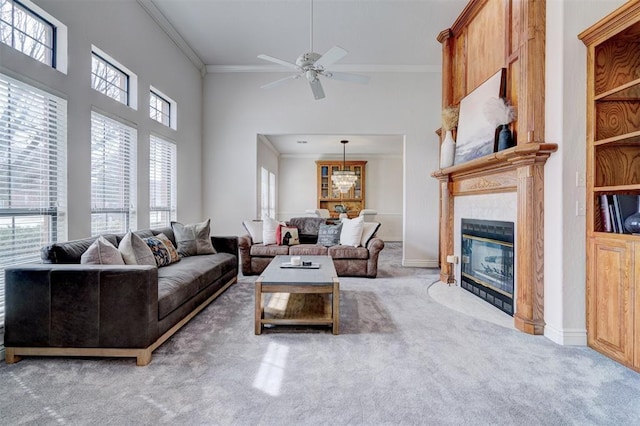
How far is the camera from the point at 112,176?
3.38 meters

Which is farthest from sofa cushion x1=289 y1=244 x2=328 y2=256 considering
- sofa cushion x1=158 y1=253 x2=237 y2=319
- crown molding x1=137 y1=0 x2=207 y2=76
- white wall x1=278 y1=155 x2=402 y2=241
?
white wall x1=278 y1=155 x2=402 y2=241

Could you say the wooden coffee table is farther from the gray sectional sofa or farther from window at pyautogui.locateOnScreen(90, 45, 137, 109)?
window at pyautogui.locateOnScreen(90, 45, 137, 109)

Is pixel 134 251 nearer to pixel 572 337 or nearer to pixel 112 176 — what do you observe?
pixel 112 176

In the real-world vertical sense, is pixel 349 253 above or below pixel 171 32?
below

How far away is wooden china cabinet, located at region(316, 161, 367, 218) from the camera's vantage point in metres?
9.85

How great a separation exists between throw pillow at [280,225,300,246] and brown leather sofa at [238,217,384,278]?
0.46 ft

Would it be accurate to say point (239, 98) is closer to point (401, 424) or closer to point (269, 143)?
point (269, 143)

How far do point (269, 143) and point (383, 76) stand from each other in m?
3.66

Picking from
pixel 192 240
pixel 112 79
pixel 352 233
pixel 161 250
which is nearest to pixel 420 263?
pixel 352 233

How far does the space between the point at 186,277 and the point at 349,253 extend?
97.9 inches

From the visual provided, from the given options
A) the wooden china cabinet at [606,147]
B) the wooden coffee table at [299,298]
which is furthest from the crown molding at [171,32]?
the wooden china cabinet at [606,147]

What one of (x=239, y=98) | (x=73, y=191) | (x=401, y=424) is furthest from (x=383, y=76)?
(x=401, y=424)

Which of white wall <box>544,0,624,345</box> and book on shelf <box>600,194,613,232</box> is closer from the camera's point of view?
book on shelf <box>600,194,613,232</box>

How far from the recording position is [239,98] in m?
5.64
